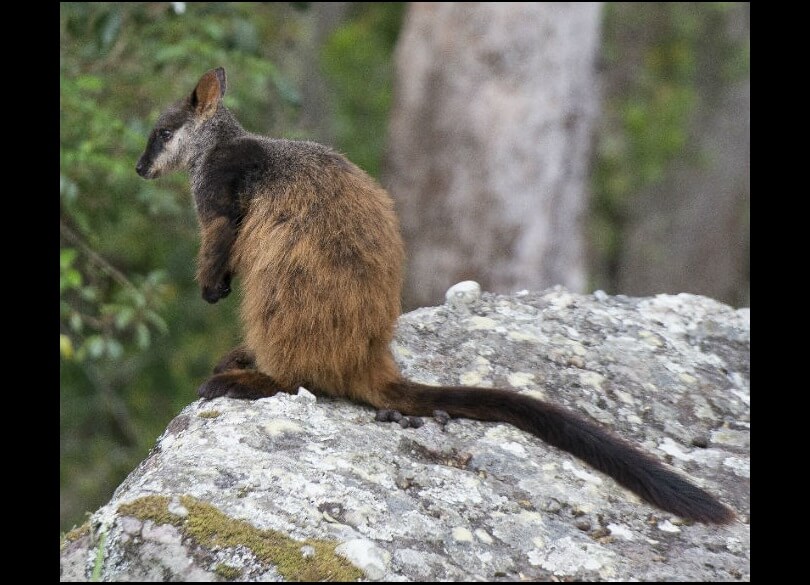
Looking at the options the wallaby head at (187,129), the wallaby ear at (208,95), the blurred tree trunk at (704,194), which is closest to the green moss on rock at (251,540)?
the wallaby head at (187,129)

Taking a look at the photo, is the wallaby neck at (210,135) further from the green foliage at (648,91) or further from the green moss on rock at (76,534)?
the green foliage at (648,91)

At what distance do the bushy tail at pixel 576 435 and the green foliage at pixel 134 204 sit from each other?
251cm

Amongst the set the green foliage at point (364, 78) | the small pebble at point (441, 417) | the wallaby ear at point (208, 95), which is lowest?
the small pebble at point (441, 417)

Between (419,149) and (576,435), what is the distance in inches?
262

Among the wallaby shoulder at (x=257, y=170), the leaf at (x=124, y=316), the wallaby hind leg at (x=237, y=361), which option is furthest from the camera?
the leaf at (x=124, y=316)

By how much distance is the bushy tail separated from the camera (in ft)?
11.4

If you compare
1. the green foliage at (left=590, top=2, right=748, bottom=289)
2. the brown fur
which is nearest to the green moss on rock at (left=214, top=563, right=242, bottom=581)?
the brown fur

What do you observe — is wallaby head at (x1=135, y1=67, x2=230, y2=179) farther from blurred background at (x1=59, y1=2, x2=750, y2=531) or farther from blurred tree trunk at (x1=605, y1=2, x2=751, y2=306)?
blurred tree trunk at (x1=605, y1=2, x2=751, y2=306)

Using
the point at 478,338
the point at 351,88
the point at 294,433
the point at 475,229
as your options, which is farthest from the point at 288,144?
the point at 351,88

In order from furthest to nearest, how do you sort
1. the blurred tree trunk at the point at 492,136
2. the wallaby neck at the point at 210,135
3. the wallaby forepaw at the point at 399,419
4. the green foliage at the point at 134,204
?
the blurred tree trunk at the point at 492,136, the green foliage at the point at 134,204, the wallaby neck at the point at 210,135, the wallaby forepaw at the point at 399,419

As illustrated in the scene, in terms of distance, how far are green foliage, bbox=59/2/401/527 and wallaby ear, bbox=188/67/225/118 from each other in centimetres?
120

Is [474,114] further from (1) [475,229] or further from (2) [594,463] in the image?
(2) [594,463]

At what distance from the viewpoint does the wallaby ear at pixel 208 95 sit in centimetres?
480

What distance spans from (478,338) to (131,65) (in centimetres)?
381
